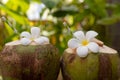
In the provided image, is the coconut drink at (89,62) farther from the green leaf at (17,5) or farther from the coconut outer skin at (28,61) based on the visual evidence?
the green leaf at (17,5)

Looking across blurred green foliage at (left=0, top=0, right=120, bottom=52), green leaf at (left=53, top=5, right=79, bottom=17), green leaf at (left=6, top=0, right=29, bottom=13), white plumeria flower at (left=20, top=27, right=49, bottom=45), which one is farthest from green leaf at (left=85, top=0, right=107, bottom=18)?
white plumeria flower at (left=20, top=27, right=49, bottom=45)

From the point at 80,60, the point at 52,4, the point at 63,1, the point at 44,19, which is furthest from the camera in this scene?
the point at 63,1

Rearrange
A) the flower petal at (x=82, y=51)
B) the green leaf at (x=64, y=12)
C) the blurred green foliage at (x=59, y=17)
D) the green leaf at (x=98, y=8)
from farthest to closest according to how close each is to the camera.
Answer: the green leaf at (x=64, y=12), the green leaf at (x=98, y=8), the blurred green foliage at (x=59, y=17), the flower petal at (x=82, y=51)

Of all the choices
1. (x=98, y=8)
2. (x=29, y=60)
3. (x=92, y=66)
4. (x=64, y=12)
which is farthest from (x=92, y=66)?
(x=64, y=12)

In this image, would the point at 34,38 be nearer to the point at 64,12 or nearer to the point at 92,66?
the point at 92,66

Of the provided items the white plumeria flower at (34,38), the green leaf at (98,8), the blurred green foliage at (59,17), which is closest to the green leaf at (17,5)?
the blurred green foliage at (59,17)

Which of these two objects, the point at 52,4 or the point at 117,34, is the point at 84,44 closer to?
the point at 52,4

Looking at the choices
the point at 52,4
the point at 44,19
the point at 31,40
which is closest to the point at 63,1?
the point at 44,19

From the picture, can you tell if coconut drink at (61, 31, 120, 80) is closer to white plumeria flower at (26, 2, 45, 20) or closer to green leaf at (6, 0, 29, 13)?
green leaf at (6, 0, 29, 13)
